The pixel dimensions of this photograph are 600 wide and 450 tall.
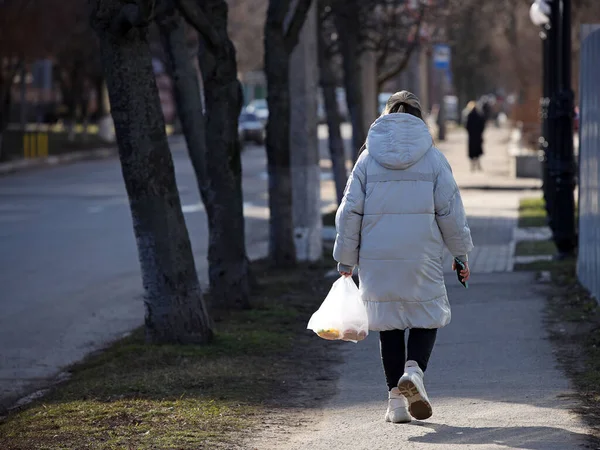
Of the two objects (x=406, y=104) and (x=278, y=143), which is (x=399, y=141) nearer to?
(x=406, y=104)

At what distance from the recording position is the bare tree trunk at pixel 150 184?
849 centimetres

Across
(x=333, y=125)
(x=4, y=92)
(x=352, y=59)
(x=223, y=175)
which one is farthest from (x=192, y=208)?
(x=4, y=92)

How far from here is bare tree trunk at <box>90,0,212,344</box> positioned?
849 centimetres

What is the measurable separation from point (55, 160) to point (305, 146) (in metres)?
26.5

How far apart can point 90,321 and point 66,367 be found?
229cm

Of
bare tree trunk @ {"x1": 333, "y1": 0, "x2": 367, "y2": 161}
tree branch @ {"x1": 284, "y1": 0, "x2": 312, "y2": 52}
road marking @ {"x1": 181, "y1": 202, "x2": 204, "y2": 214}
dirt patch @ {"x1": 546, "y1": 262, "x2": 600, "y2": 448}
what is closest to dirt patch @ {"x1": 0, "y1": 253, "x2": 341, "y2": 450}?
dirt patch @ {"x1": 546, "y1": 262, "x2": 600, "y2": 448}

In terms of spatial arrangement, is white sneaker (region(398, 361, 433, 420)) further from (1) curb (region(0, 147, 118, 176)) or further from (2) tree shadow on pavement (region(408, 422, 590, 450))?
(1) curb (region(0, 147, 118, 176))

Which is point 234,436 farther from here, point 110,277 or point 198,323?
point 110,277

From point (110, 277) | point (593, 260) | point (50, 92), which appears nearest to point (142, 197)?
point (593, 260)

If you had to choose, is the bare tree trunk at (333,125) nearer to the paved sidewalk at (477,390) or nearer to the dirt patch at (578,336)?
the paved sidewalk at (477,390)

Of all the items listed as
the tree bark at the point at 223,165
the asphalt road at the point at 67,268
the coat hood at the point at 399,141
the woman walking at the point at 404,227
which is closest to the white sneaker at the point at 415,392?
the woman walking at the point at 404,227

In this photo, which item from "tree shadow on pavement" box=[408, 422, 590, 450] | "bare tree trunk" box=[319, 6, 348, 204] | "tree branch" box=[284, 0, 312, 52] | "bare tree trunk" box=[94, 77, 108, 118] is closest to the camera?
"tree shadow on pavement" box=[408, 422, 590, 450]

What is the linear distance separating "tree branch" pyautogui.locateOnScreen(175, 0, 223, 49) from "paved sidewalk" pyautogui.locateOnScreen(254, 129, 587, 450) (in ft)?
8.80

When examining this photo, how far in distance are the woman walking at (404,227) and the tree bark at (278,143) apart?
655 centimetres
